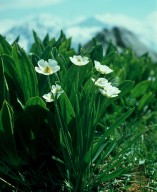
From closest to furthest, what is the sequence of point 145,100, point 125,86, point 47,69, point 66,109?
point 47,69, point 66,109, point 125,86, point 145,100

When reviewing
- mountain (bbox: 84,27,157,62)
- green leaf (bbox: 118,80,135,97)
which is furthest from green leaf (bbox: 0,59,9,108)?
mountain (bbox: 84,27,157,62)

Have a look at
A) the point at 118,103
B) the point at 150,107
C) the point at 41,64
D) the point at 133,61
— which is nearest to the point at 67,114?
the point at 41,64

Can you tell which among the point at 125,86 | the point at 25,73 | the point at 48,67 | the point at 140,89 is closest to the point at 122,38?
the point at 140,89

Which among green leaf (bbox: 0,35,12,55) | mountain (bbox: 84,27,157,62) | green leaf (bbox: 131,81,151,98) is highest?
green leaf (bbox: 0,35,12,55)

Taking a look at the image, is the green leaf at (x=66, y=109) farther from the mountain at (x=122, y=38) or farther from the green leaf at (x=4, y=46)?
the mountain at (x=122, y=38)

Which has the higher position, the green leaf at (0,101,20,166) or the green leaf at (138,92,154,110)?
the green leaf at (0,101,20,166)

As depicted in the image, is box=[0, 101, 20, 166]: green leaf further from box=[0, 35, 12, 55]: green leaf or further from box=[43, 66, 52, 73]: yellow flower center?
box=[0, 35, 12, 55]: green leaf

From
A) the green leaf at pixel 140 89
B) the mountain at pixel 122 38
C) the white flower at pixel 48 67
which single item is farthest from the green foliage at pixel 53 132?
the mountain at pixel 122 38

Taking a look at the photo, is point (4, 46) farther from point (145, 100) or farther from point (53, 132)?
point (145, 100)

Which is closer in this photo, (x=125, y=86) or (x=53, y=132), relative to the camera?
(x=53, y=132)

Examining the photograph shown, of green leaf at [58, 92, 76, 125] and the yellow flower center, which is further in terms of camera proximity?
green leaf at [58, 92, 76, 125]

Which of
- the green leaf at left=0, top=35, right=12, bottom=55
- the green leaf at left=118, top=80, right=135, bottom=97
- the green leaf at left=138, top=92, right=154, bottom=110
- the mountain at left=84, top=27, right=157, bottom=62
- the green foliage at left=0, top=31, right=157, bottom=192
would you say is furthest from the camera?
the mountain at left=84, top=27, right=157, bottom=62
